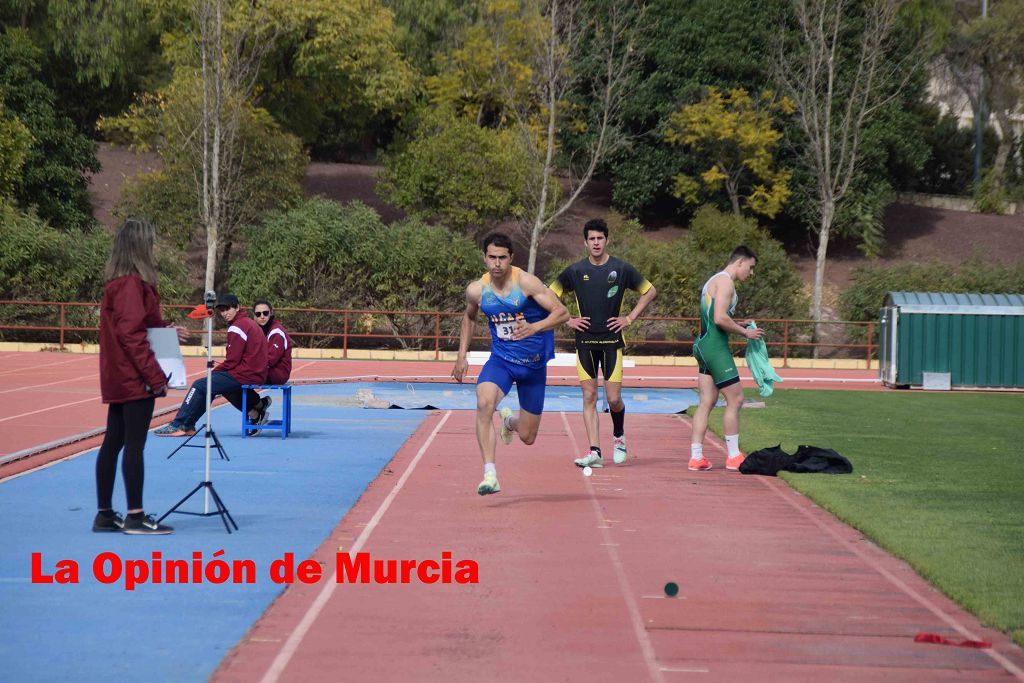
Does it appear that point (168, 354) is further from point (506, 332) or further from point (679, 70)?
point (679, 70)

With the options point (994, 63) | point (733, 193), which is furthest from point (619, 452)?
point (994, 63)

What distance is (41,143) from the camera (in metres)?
44.6

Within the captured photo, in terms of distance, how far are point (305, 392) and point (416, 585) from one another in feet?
49.2

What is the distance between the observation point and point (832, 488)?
10602 mm

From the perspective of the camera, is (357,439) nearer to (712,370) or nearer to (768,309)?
(712,370)

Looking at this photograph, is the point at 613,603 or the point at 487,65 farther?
the point at 487,65

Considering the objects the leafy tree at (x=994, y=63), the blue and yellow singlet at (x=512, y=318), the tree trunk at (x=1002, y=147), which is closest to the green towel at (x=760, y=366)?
the blue and yellow singlet at (x=512, y=318)

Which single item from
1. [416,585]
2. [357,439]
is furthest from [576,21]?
[416,585]

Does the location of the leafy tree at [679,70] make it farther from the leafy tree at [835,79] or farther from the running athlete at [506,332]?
the running athlete at [506,332]

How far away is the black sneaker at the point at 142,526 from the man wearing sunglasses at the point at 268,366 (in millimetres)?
6261

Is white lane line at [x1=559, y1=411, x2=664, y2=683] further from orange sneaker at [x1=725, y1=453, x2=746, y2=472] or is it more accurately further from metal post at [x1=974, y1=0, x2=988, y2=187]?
metal post at [x1=974, y1=0, x2=988, y2=187]

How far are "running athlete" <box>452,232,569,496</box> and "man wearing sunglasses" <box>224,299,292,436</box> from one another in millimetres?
5067

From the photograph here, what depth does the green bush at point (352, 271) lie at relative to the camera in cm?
3572

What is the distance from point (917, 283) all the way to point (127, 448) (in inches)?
1272
